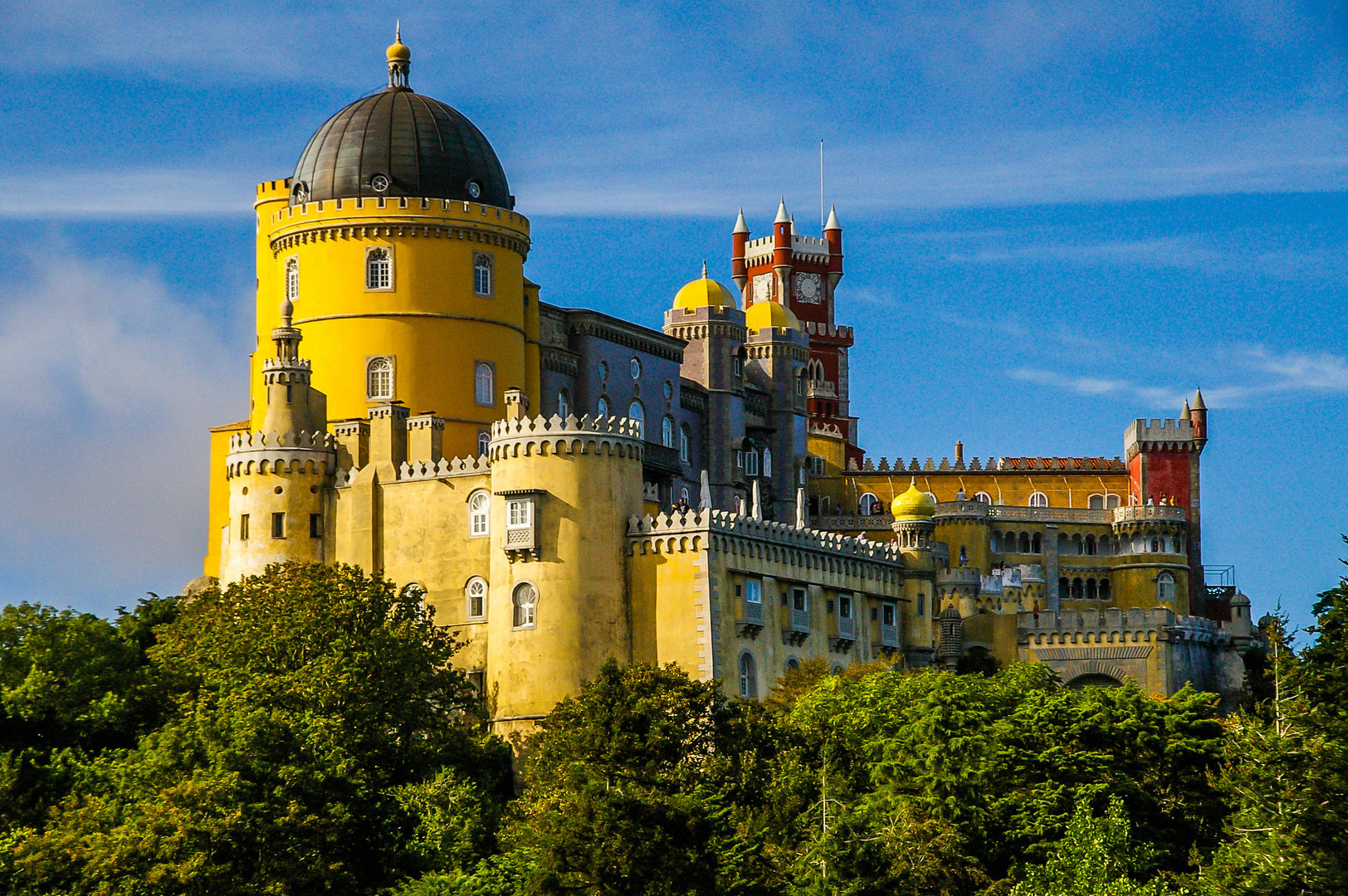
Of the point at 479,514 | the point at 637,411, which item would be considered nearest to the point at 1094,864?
the point at 479,514

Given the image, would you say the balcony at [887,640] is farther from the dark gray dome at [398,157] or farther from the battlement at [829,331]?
the battlement at [829,331]

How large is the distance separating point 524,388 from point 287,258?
10443 mm

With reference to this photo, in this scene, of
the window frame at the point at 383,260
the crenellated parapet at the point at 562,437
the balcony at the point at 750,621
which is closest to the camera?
the crenellated parapet at the point at 562,437

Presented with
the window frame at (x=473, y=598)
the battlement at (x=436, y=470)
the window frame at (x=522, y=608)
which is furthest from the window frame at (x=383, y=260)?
the window frame at (x=522, y=608)

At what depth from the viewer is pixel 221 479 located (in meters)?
107

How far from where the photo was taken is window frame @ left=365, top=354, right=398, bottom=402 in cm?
10256

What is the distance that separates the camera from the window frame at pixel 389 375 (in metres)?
103

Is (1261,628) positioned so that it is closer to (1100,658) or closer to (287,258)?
(1100,658)

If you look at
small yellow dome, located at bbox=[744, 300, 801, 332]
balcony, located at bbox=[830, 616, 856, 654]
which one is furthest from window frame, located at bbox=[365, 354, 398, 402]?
small yellow dome, located at bbox=[744, 300, 801, 332]

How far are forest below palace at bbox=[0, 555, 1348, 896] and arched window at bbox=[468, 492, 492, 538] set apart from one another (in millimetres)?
4005

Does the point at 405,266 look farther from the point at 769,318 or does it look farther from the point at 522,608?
the point at 769,318

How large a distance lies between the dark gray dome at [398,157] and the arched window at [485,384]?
255 inches


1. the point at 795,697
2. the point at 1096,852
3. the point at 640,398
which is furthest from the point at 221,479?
the point at 1096,852

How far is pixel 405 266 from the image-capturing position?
10338cm
